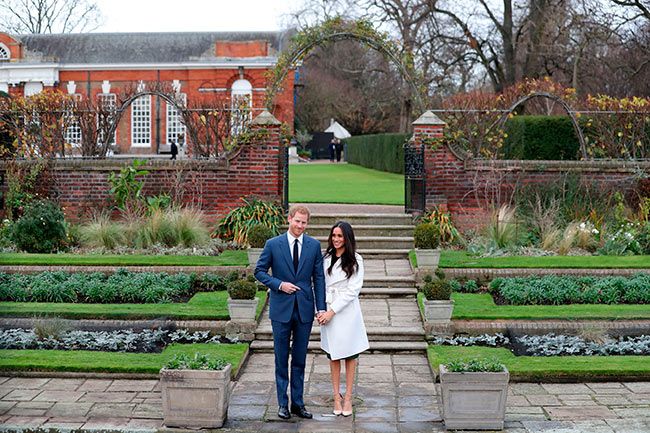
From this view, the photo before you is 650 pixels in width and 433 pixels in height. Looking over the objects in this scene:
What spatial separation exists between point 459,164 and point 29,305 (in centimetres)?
812

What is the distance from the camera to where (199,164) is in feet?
52.1

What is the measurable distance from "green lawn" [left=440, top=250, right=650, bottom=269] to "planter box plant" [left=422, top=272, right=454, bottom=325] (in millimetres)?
2551

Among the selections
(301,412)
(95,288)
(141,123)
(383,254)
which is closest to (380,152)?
(141,123)

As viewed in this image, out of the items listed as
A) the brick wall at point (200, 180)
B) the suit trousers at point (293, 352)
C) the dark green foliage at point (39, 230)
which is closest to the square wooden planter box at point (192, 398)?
the suit trousers at point (293, 352)

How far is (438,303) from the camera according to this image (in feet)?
32.6

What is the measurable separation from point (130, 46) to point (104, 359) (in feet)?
128

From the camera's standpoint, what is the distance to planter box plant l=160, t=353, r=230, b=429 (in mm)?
7297

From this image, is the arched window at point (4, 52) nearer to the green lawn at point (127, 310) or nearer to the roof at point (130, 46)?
the roof at point (130, 46)

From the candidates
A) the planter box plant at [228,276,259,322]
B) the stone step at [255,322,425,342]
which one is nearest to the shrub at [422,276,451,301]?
the stone step at [255,322,425,342]

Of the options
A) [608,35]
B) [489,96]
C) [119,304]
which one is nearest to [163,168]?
[119,304]

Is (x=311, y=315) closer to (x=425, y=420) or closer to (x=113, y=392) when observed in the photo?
(x=425, y=420)

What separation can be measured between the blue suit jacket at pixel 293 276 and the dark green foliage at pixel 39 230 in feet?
25.8

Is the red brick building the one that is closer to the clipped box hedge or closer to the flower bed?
the clipped box hedge

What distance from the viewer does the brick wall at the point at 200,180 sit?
15.7 metres
